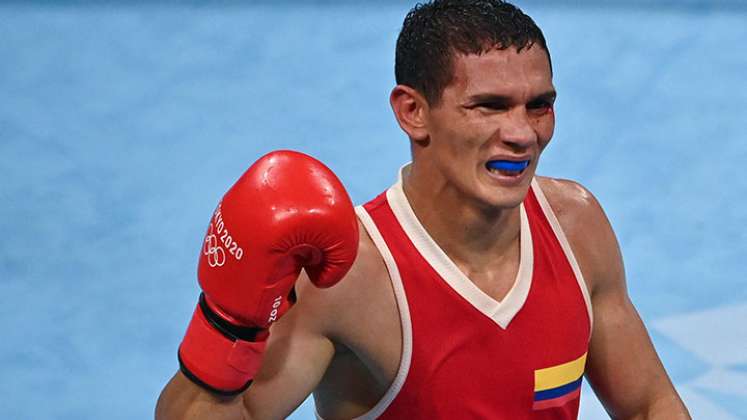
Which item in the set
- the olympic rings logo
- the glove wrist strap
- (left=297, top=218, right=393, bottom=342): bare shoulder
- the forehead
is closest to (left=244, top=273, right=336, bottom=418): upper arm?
(left=297, top=218, right=393, bottom=342): bare shoulder

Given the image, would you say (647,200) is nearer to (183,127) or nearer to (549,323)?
(183,127)

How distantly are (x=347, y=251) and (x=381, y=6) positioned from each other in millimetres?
4200

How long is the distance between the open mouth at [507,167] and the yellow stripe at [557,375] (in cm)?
39

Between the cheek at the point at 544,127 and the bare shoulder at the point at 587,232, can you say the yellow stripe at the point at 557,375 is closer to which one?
the bare shoulder at the point at 587,232

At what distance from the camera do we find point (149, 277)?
445cm

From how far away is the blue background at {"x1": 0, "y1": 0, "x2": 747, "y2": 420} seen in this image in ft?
13.5

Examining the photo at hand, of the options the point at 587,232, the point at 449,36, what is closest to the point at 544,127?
the point at 449,36

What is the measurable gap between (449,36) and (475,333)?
529 mm

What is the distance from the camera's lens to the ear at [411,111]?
7.71 ft

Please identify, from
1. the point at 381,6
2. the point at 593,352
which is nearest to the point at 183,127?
the point at 381,6

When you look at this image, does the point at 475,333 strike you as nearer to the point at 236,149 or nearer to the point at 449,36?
the point at 449,36

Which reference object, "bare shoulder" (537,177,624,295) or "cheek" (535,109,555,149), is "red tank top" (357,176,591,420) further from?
"cheek" (535,109,555,149)

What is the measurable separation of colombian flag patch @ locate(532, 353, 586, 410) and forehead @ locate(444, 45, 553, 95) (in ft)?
1.70

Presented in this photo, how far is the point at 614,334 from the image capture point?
258 cm
